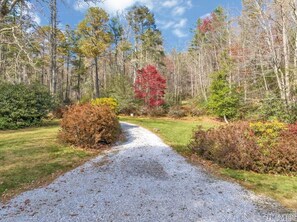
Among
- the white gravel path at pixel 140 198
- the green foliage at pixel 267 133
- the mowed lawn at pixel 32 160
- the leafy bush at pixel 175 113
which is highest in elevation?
the leafy bush at pixel 175 113

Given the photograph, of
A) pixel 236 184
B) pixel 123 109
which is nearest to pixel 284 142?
pixel 236 184

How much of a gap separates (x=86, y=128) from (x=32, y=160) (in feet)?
8.08

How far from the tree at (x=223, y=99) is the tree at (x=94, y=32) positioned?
1226 cm

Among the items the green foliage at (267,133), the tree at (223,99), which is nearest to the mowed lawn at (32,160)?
the green foliage at (267,133)

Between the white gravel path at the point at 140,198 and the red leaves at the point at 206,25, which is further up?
the red leaves at the point at 206,25

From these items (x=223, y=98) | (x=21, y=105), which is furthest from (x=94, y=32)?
(x=21, y=105)

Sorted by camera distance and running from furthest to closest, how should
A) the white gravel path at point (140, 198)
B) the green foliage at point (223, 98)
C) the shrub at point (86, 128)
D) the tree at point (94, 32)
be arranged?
the tree at point (94, 32) → the green foliage at point (223, 98) → the shrub at point (86, 128) → the white gravel path at point (140, 198)

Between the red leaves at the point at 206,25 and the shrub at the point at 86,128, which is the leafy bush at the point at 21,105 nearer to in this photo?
the shrub at the point at 86,128

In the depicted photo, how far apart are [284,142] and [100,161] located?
561 cm

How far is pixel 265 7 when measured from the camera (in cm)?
1694

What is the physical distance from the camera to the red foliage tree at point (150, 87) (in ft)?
84.0

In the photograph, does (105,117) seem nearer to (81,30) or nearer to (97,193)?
(97,193)

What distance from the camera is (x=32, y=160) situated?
26.8 feet

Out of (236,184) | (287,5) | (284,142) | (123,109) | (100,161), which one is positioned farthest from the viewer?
(123,109)
